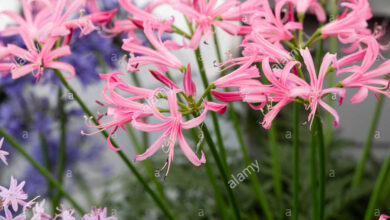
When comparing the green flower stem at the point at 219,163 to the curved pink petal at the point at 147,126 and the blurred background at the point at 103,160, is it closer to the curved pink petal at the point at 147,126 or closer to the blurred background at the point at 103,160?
the curved pink petal at the point at 147,126

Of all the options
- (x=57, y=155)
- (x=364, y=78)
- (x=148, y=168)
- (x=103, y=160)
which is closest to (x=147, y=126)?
(x=364, y=78)

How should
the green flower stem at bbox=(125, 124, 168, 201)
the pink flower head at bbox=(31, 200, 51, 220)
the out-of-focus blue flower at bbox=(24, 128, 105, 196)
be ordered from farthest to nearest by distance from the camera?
the out-of-focus blue flower at bbox=(24, 128, 105, 196) < the green flower stem at bbox=(125, 124, 168, 201) < the pink flower head at bbox=(31, 200, 51, 220)

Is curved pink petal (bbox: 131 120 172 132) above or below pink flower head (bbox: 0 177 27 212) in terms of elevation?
below

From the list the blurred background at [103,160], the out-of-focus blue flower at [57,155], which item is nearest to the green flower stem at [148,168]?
the blurred background at [103,160]

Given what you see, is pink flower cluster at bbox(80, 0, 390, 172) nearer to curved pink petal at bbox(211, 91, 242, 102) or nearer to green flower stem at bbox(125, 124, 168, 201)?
curved pink petal at bbox(211, 91, 242, 102)

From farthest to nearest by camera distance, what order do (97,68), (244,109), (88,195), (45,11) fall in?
(244,109), (88,195), (97,68), (45,11)

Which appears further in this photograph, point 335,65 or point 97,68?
point 97,68

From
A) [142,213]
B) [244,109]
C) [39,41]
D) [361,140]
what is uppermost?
[39,41]

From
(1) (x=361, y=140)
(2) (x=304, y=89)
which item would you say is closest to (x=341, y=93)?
(2) (x=304, y=89)

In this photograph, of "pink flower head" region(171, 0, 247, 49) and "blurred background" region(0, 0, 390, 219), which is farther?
"blurred background" region(0, 0, 390, 219)

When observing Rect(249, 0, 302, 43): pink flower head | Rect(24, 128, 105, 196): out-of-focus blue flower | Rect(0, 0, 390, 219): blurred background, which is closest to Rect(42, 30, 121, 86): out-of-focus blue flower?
Rect(0, 0, 390, 219): blurred background

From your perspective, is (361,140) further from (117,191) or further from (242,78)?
(242,78)
